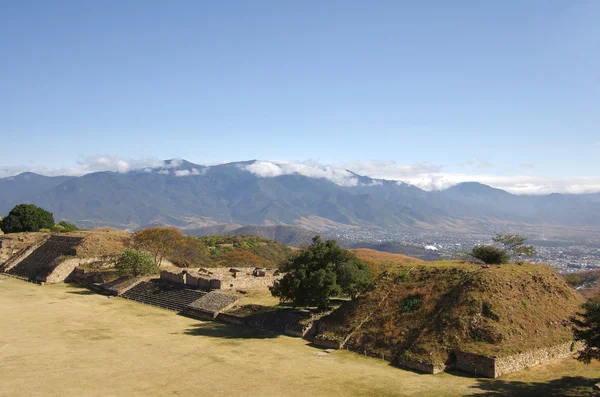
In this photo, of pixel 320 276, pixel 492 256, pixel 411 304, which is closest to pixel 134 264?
pixel 320 276

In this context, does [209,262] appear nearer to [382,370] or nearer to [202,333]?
[202,333]

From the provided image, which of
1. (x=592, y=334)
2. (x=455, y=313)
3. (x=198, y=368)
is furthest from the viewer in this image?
(x=455, y=313)

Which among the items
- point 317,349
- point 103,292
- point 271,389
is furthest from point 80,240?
point 271,389

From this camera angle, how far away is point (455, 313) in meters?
27.3

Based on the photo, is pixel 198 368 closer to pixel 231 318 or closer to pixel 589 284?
pixel 231 318

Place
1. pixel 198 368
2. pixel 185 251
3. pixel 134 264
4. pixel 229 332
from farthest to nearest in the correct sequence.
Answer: pixel 185 251
pixel 134 264
pixel 229 332
pixel 198 368

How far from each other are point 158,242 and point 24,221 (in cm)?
2686

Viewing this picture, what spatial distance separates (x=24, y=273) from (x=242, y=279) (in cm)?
2904

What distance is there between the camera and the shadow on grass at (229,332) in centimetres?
3188

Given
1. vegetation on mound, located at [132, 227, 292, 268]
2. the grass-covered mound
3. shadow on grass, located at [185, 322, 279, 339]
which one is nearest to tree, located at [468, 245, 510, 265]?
the grass-covered mound

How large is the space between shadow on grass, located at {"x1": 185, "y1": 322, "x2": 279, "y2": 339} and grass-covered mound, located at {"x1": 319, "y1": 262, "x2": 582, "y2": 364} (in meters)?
4.37

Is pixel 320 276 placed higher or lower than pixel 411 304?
higher

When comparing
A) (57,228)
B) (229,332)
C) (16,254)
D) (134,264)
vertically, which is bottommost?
(229,332)

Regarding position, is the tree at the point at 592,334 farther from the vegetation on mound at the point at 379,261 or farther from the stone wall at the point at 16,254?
the stone wall at the point at 16,254
